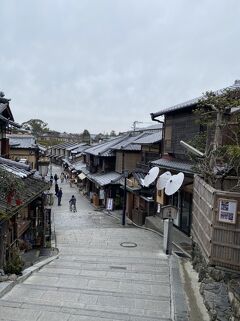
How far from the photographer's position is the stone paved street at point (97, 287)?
8180 mm

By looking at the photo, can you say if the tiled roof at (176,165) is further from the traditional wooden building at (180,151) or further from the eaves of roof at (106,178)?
the eaves of roof at (106,178)

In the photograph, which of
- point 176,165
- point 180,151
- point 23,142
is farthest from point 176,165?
point 23,142

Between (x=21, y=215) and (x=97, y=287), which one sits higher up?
(x=21, y=215)

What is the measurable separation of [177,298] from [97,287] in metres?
2.51

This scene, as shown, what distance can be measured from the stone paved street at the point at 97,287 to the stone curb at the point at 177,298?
0.15 metres

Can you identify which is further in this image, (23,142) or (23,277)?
(23,142)

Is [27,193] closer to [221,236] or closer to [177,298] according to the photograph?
[177,298]

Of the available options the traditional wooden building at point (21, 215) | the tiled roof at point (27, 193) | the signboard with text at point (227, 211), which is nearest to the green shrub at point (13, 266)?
the traditional wooden building at point (21, 215)

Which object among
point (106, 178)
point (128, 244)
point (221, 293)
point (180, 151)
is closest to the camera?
point (221, 293)

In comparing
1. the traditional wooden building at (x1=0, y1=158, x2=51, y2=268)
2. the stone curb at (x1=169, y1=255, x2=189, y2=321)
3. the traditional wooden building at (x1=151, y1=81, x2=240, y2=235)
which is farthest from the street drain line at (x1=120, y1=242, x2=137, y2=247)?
the stone curb at (x1=169, y1=255, x2=189, y2=321)

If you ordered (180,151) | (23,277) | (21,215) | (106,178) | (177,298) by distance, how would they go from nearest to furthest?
(177,298)
(23,277)
(21,215)
(180,151)
(106,178)

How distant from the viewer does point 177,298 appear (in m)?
9.39

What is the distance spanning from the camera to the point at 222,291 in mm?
8453

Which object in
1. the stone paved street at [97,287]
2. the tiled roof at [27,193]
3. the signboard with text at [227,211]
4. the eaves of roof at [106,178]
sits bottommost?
the stone paved street at [97,287]
